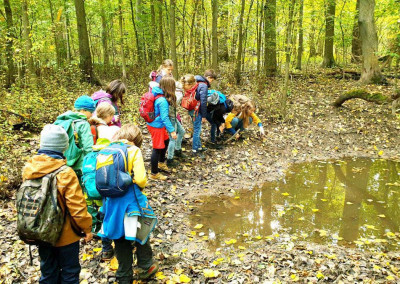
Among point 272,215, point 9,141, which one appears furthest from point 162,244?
point 9,141

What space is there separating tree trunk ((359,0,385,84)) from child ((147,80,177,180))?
10.1 metres

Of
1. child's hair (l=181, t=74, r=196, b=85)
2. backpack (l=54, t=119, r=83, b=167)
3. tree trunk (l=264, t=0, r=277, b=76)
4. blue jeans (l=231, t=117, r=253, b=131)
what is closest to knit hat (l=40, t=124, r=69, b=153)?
backpack (l=54, t=119, r=83, b=167)

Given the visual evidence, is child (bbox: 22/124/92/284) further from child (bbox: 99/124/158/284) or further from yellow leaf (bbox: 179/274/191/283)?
yellow leaf (bbox: 179/274/191/283)

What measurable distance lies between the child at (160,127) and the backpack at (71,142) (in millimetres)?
2198

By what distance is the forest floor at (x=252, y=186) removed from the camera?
3521 mm

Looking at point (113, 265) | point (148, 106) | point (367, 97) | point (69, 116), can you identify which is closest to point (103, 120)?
point (69, 116)

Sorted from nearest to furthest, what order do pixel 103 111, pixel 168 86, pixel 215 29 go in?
pixel 103 111 → pixel 168 86 → pixel 215 29

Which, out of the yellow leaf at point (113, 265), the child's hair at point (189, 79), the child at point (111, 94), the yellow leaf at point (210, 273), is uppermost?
the child's hair at point (189, 79)

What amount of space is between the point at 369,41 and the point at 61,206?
525 inches

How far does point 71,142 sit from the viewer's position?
3.63 meters

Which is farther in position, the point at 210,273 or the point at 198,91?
the point at 198,91

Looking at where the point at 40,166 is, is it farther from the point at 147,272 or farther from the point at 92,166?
the point at 147,272

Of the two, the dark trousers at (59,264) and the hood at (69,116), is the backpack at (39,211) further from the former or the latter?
the hood at (69,116)

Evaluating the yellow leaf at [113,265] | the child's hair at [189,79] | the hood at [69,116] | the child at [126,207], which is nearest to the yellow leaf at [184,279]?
the child at [126,207]
